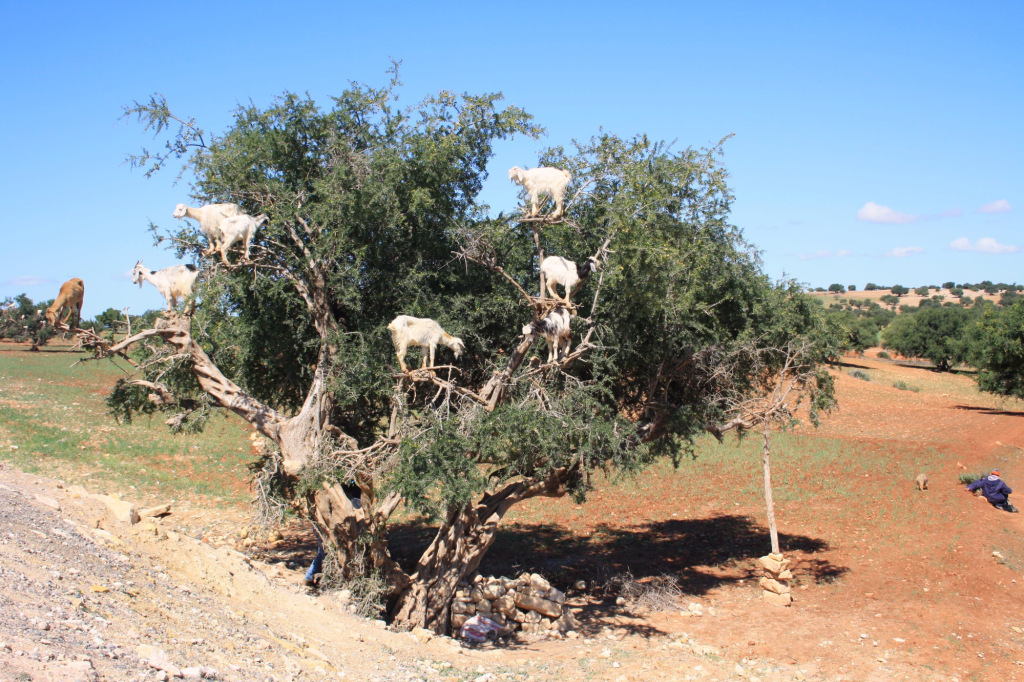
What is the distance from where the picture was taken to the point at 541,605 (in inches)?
483

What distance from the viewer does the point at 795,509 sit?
19.7m

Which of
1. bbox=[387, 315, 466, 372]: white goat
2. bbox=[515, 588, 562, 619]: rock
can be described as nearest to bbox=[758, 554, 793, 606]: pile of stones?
bbox=[515, 588, 562, 619]: rock

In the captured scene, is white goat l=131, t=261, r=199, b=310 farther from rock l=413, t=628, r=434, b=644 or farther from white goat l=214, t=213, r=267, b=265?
rock l=413, t=628, r=434, b=644

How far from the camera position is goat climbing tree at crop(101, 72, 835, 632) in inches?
412

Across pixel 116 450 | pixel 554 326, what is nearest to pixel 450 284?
pixel 554 326

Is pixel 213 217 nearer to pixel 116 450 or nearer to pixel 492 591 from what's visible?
pixel 492 591

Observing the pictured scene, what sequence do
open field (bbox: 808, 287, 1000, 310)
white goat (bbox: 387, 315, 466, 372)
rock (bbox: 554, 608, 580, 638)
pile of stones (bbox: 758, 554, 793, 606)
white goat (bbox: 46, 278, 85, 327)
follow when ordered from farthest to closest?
1. open field (bbox: 808, 287, 1000, 310)
2. pile of stones (bbox: 758, 554, 793, 606)
3. rock (bbox: 554, 608, 580, 638)
4. white goat (bbox: 387, 315, 466, 372)
5. white goat (bbox: 46, 278, 85, 327)

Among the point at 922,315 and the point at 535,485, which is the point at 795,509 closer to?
the point at 535,485

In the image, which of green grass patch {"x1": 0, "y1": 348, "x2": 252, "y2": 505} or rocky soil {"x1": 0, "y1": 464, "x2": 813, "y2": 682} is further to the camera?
green grass patch {"x1": 0, "y1": 348, "x2": 252, "y2": 505}

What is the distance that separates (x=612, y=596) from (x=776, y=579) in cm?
328

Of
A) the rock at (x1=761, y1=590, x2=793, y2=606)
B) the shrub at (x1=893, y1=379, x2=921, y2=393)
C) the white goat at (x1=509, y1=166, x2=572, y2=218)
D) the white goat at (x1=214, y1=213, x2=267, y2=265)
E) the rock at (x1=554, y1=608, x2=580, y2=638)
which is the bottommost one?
the rock at (x1=554, y1=608, x2=580, y2=638)

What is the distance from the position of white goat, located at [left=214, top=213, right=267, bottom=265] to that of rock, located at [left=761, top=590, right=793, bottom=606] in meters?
10.9

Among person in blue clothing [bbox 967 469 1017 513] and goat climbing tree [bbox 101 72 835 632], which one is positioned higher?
goat climbing tree [bbox 101 72 835 632]

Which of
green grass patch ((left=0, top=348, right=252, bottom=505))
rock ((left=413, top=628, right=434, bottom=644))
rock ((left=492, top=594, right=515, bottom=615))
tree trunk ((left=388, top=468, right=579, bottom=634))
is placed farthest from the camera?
green grass patch ((left=0, top=348, right=252, bottom=505))
